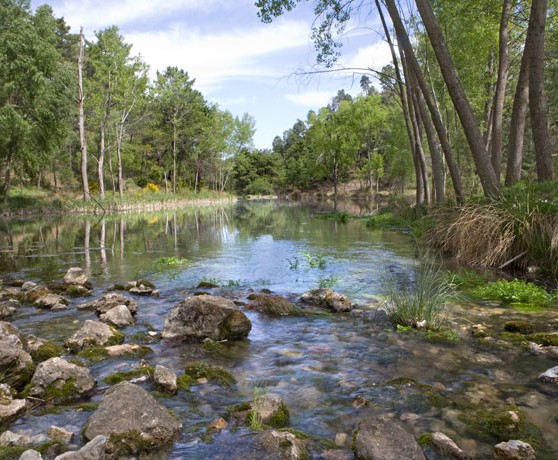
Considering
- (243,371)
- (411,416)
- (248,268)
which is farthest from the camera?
(248,268)

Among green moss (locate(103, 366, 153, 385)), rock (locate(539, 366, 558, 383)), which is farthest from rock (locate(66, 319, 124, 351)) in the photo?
rock (locate(539, 366, 558, 383))

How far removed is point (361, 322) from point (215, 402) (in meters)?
3.35

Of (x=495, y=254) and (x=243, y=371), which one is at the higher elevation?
(x=495, y=254)

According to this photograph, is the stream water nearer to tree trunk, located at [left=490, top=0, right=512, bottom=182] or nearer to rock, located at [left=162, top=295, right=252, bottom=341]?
rock, located at [left=162, top=295, right=252, bottom=341]

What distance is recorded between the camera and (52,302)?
8258 millimetres

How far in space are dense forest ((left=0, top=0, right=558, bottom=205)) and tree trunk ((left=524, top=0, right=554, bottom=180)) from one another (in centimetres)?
3

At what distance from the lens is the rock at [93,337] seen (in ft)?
19.3

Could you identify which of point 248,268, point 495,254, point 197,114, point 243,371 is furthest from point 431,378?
point 197,114

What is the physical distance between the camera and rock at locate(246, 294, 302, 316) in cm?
775

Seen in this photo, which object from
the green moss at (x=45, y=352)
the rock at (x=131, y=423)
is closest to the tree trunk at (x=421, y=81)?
the green moss at (x=45, y=352)

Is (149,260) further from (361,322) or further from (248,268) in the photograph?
(361,322)

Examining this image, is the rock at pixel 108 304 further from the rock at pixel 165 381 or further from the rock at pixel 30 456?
the rock at pixel 30 456

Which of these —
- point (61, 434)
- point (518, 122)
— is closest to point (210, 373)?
point (61, 434)

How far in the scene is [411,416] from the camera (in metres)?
4.08
